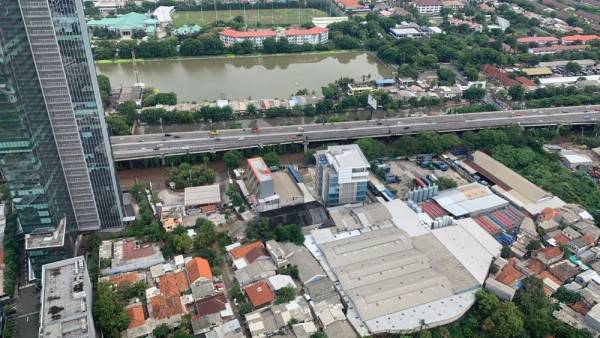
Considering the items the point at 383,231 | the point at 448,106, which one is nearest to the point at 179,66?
the point at 448,106

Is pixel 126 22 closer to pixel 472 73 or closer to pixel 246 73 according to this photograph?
pixel 246 73

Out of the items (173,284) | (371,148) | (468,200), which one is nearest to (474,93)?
(371,148)

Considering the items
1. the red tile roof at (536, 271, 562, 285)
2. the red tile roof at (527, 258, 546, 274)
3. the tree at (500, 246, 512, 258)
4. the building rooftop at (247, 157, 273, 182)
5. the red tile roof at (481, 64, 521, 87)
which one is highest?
the red tile roof at (481, 64, 521, 87)

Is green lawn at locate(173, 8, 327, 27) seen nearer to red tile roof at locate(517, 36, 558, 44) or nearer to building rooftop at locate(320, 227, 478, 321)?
red tile roof at locate(517, 36, 558, 44)

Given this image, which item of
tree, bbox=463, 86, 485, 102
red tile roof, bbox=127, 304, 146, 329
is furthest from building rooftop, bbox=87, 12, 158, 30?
red tile roof, bbox=127, 304, 146, 329

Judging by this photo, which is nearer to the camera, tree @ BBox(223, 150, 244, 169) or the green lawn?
tree @ BBox(223, 150, 244, 169)

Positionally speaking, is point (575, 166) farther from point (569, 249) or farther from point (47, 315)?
point (47, 315)

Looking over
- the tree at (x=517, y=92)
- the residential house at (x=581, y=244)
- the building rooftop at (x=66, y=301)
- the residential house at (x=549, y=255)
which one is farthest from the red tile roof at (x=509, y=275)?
the tree at (x=517, y=92)
